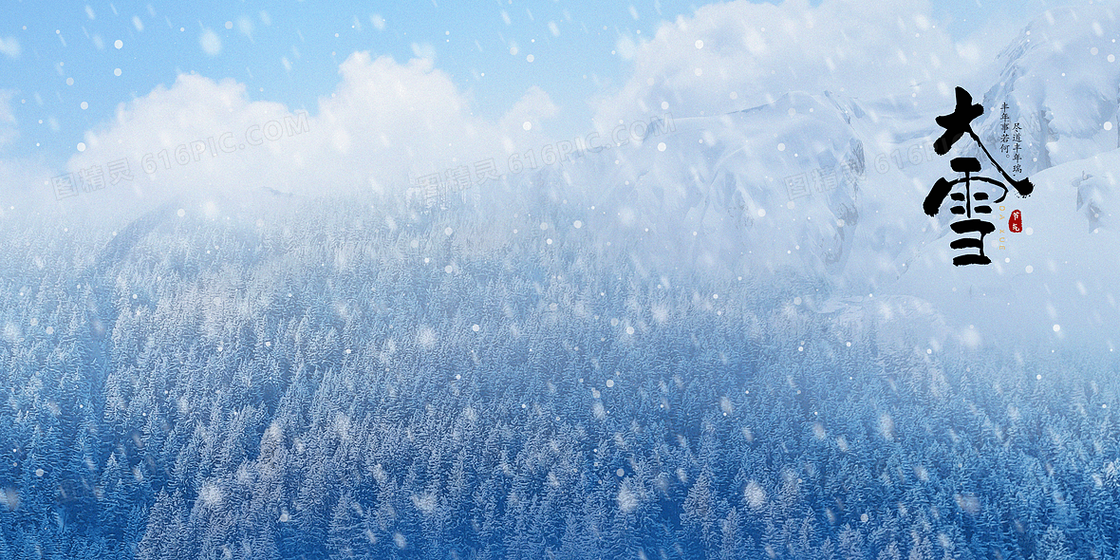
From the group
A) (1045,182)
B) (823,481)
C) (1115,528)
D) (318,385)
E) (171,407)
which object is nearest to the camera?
(1115,528)

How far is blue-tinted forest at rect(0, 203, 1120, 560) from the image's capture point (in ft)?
150

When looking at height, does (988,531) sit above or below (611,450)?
below

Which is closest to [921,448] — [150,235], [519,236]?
[519,236]

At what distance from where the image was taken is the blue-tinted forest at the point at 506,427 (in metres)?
A: 45.6

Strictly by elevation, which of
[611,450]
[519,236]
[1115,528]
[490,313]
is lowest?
[1115,528]

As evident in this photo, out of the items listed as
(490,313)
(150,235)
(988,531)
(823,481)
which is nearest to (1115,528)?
(988,531)

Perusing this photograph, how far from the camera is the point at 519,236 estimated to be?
11231 cm

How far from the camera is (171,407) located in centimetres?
5753

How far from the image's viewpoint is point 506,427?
5388 cm

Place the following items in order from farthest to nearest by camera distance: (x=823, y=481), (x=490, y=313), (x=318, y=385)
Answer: (x=490, y=313) → (x=318, y=385) → (x=823, y=481)

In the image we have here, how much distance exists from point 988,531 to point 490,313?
5232 cm

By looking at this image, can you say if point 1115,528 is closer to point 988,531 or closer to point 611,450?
point 988,531

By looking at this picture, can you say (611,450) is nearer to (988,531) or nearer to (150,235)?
(988,531)

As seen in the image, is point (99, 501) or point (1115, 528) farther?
point (99, 501)
